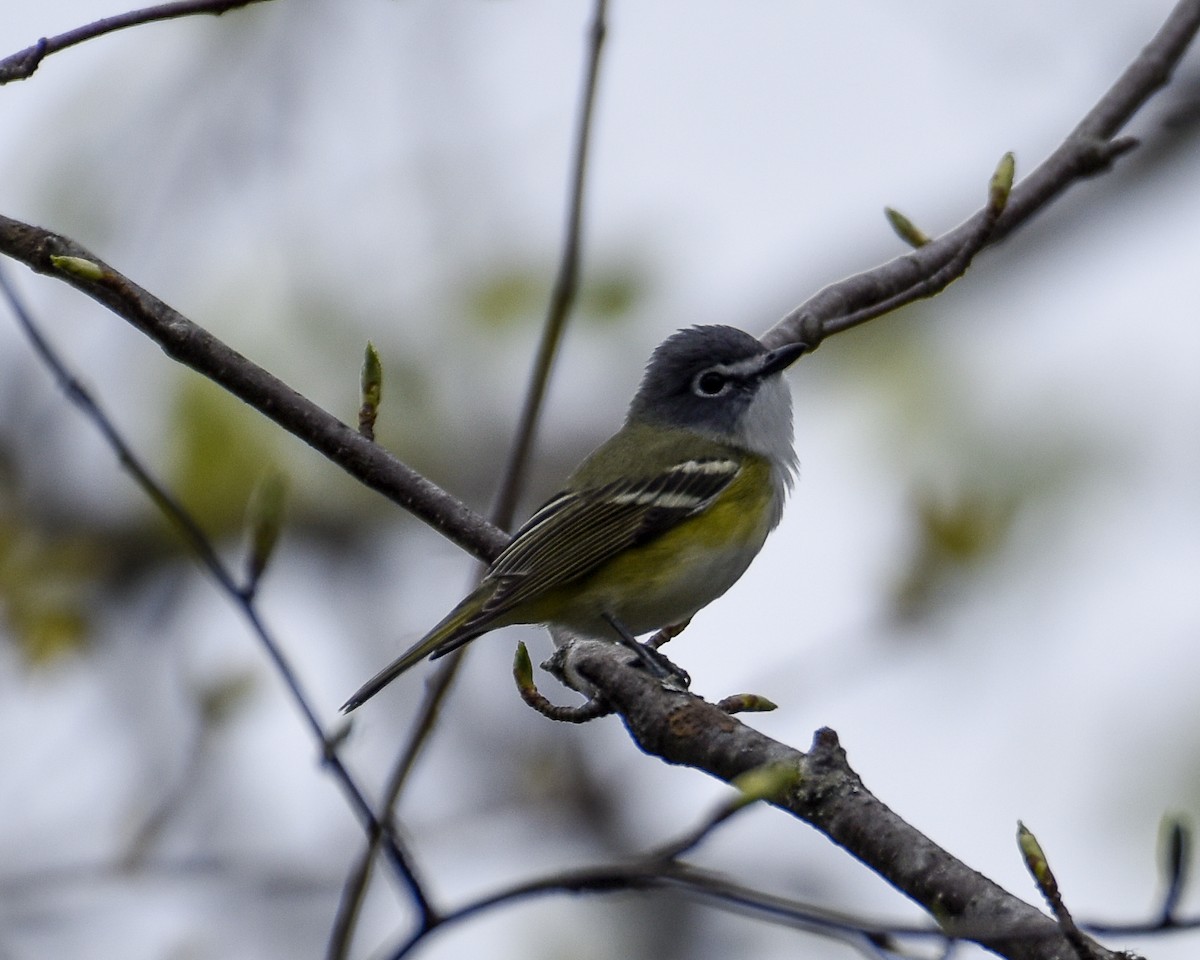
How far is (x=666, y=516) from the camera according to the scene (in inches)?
197

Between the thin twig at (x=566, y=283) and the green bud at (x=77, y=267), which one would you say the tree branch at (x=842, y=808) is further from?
the green bud at (x=77, y=267)

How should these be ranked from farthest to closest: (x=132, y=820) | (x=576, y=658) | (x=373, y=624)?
(x=373, y=624), (x=132, y=820), (x=576, y=658)

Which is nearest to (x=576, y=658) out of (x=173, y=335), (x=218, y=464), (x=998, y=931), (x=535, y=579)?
(x=535, y=579)

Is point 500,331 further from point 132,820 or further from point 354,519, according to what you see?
point 132,820

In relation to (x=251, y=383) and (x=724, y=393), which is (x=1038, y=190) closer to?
(x=724, y=393)

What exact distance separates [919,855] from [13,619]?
5070 millimetres

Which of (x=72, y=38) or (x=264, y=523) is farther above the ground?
(x=72, y=38)

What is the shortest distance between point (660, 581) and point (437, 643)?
0.89 meters

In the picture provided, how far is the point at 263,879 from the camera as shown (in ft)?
15.5

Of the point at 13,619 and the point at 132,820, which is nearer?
the point at 132,820

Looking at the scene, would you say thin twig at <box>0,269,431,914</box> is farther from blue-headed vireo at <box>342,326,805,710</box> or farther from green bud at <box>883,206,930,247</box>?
green bud at <box>883,206,930,247</box>

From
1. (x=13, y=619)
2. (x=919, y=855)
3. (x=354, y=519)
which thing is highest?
(x=354, y=519)

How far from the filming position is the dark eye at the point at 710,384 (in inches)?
223

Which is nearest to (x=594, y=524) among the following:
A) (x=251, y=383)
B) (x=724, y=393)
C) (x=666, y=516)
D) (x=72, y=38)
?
(x=666, y=516)
